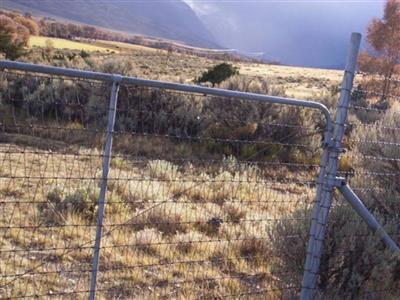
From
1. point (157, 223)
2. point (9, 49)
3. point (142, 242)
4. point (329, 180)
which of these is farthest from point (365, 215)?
point (9, 49)

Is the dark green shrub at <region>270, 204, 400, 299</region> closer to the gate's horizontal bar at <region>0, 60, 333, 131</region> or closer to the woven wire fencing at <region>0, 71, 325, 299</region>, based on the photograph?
the woven wire fencing at <region>0, 71, 325, 299</region>

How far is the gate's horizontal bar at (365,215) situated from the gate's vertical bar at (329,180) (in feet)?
0.48

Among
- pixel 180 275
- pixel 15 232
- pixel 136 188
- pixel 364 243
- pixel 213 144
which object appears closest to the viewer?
pixel 364 243

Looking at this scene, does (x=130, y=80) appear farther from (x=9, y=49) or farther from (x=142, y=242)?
(x=9, y=49)

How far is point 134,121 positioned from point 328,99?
8379 mm

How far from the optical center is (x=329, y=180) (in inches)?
178

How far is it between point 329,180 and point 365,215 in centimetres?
54

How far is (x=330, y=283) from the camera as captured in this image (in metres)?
5.47

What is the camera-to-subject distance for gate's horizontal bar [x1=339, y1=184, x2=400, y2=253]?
4.62 m

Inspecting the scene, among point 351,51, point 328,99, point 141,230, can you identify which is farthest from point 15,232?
point 328,99

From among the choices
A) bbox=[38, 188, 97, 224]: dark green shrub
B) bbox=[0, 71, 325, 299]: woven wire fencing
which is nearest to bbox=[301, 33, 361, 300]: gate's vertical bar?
bbox=[0, 71, 325, 299]: woven wire fencing

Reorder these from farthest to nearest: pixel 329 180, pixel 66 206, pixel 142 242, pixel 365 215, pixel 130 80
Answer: pixel 66 206, pixel 142 242, pixel 365 215, pixel 329 180, pixel 130 80

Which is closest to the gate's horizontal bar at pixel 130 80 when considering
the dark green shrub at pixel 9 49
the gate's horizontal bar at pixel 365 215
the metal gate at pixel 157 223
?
the metal gate at pixel 157 223

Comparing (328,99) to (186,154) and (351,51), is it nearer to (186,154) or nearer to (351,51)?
(186,154)
